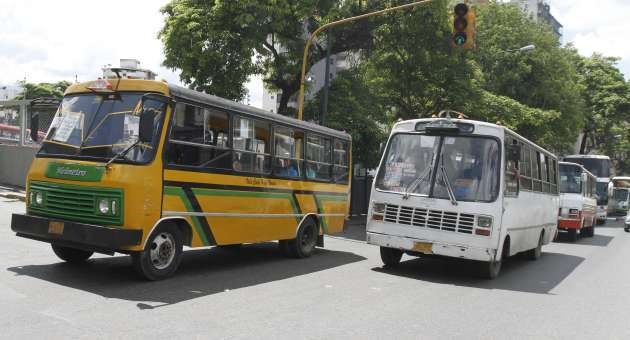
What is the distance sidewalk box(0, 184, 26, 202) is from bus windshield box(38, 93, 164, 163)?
12.5 metres

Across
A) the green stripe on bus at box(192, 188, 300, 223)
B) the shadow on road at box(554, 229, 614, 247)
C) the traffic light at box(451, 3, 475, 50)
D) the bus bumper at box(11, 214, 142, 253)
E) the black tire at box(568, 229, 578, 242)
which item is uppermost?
the traffic light at box(451, 3, 475, 50)

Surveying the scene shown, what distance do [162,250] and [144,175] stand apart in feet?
3.94

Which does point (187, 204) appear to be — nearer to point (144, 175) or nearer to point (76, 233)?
point (144, 175)

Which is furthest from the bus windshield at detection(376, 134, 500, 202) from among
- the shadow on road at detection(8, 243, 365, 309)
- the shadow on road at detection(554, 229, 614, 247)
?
the shadow on road at detection(554, 229, 614, 247)

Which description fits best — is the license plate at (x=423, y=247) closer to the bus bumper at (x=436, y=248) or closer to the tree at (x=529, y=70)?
the bus bumper at (x=436, y=248)

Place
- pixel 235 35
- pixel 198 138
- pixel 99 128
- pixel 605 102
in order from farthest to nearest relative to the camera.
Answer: pixel 605 102, pixel 235 35, pixel 198 138, pixel 99 128

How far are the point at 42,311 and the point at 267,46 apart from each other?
52.9ft

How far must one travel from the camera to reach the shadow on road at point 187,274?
25.1 ft

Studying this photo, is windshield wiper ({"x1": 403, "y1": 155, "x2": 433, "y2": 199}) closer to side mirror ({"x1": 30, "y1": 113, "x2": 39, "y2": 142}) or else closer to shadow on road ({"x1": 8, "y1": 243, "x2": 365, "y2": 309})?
shadow on road ({"x1": 8, "y1": 243, "x2": 365, "y2": 309})

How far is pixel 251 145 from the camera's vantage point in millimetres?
10336

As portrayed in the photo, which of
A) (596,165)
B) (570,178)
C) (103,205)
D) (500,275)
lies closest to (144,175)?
(103,205)

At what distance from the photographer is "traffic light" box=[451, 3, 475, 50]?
46.0 feet

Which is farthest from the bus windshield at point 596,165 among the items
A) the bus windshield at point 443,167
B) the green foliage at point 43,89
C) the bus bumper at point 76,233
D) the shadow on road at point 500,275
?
Result: the green foliage at point 43,89

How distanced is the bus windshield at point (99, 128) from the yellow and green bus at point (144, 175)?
0.01m
